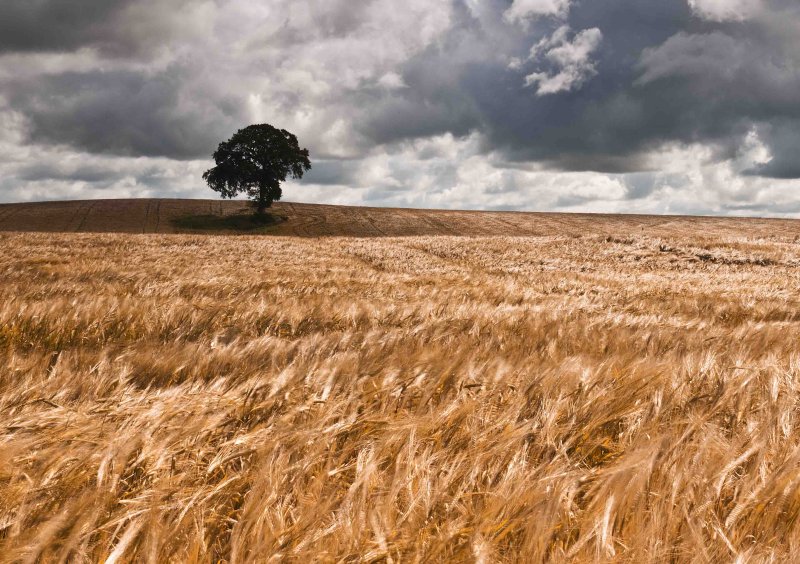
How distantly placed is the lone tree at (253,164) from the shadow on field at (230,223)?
1.90 m

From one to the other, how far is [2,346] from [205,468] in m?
2.36

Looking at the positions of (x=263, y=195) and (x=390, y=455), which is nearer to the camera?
(x=390, y=455)

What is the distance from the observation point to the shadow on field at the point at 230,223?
57.3 metres

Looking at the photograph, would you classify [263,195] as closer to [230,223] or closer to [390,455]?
[230,223]

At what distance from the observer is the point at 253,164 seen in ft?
204

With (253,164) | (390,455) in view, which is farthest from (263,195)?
(390,455)

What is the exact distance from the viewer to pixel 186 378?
2.26 m

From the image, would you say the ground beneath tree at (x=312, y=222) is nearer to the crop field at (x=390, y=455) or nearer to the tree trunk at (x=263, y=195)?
the tree trunk at (x=263, y=195)

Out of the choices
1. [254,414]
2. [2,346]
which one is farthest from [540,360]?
[2,346]

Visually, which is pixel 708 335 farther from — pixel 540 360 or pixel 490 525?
pixel 490 525

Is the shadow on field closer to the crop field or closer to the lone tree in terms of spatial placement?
the lone tree

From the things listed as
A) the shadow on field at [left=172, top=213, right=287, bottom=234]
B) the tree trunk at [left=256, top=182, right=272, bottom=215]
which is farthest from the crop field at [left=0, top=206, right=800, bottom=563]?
the tree trunk at [left=256, top=182, right=272, bottom=215]

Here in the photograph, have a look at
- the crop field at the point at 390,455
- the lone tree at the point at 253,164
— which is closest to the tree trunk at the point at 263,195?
the lone tree at the point at 253,164

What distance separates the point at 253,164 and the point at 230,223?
27.7ft
